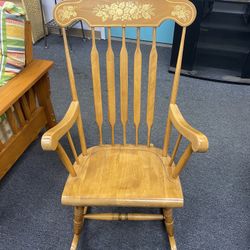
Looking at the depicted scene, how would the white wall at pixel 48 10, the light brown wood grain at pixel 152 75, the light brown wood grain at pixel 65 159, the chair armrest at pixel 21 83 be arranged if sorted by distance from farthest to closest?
1. the white wall at pixel 48 10
2. the chair armrest at pixel 21 83
3. the light brown wood grain at pixel 152 75
4. the light brown wood grain at pixel 65 159

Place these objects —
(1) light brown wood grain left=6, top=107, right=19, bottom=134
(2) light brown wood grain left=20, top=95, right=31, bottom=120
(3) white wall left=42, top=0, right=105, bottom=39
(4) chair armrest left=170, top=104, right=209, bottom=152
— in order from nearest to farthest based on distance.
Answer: (4) chair armrest left=170, top=104, right=209, bottom=152, (1) light brown wood grain left=6, top=107, right=19, bottom=134, (2) light brown wood grain left=20, top=95, right=31, bottom=120, (3) white wall left=42, top=0, right=105, bottom=39

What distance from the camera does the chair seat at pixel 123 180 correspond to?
901mm

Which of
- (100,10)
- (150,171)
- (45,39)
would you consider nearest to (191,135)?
(150,171)

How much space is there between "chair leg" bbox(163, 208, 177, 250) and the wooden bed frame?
2.84 ft

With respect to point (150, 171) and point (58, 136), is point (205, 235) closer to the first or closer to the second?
point (150, 171)

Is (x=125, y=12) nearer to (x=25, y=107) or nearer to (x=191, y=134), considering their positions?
(x=191, y=134)

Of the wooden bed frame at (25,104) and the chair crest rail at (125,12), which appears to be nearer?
the chair crest rail at (125,12)

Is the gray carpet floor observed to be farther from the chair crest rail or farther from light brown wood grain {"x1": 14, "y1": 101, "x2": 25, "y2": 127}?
the chair crest rail

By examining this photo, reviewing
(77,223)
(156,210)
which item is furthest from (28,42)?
(156,210)

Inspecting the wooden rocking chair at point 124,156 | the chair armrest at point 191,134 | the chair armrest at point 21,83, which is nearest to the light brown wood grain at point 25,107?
the chair armrest at point 21,83

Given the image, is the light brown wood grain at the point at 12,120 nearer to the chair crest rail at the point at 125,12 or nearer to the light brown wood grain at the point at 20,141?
the light brown wood grain at the point at 20,141

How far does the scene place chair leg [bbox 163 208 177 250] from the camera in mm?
1050

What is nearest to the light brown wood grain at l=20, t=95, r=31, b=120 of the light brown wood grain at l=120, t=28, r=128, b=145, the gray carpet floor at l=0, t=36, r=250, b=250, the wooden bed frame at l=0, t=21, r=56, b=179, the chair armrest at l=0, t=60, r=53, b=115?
the wooden bed frame at l=0, t=21, r=56, b=179

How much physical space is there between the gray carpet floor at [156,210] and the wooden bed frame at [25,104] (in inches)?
7.5
